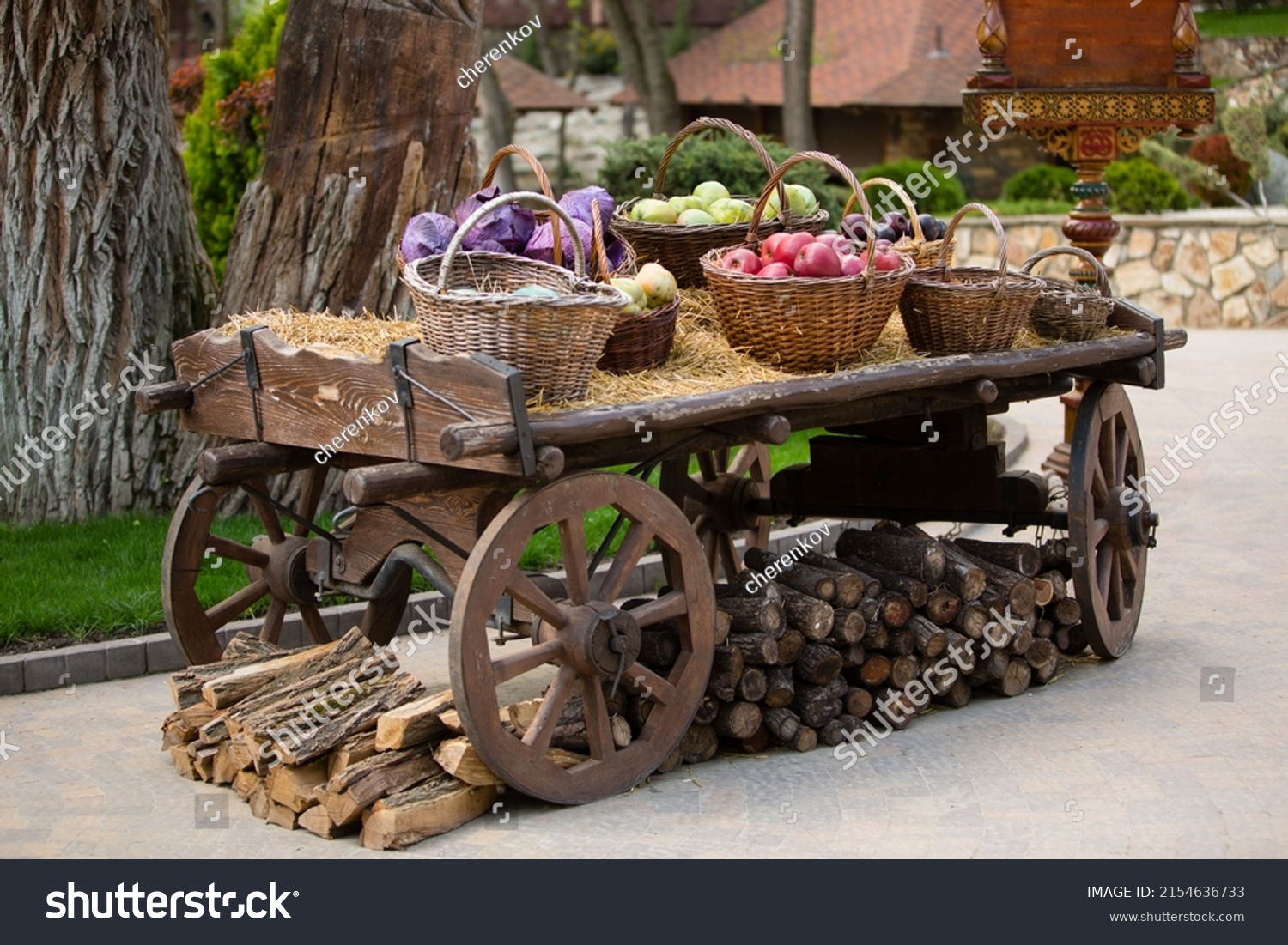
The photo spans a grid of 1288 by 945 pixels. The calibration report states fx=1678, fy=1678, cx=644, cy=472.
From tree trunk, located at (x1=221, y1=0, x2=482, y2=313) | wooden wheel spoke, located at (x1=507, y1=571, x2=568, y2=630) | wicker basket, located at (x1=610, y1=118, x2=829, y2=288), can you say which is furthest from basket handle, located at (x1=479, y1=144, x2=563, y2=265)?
tree trunk, located at (x1=221, y1=0, x2=482, y2=313)

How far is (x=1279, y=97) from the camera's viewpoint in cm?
2191

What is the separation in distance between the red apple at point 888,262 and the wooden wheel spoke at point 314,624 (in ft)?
7.24

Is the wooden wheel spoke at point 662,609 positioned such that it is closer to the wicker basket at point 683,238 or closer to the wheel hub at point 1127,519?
the wicker basket at point 683,238

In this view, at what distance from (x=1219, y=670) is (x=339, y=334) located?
334 centimetres

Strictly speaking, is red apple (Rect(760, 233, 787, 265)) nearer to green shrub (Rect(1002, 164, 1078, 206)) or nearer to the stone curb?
the stone curb

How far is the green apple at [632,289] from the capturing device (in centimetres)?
477

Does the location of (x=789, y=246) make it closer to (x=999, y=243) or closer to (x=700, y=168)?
(x=999, y=243)

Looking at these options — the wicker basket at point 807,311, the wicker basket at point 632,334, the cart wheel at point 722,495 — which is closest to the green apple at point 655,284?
the wicker basket at point 632,334

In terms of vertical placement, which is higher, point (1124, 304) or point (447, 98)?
point (447, 98)

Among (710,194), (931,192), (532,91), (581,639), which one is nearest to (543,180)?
(710,194)

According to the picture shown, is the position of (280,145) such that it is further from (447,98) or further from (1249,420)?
(1249,420)

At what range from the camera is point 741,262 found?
5.17 metres

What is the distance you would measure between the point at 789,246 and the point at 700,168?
6.60 metres

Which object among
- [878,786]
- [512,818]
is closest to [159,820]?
[512,818]
